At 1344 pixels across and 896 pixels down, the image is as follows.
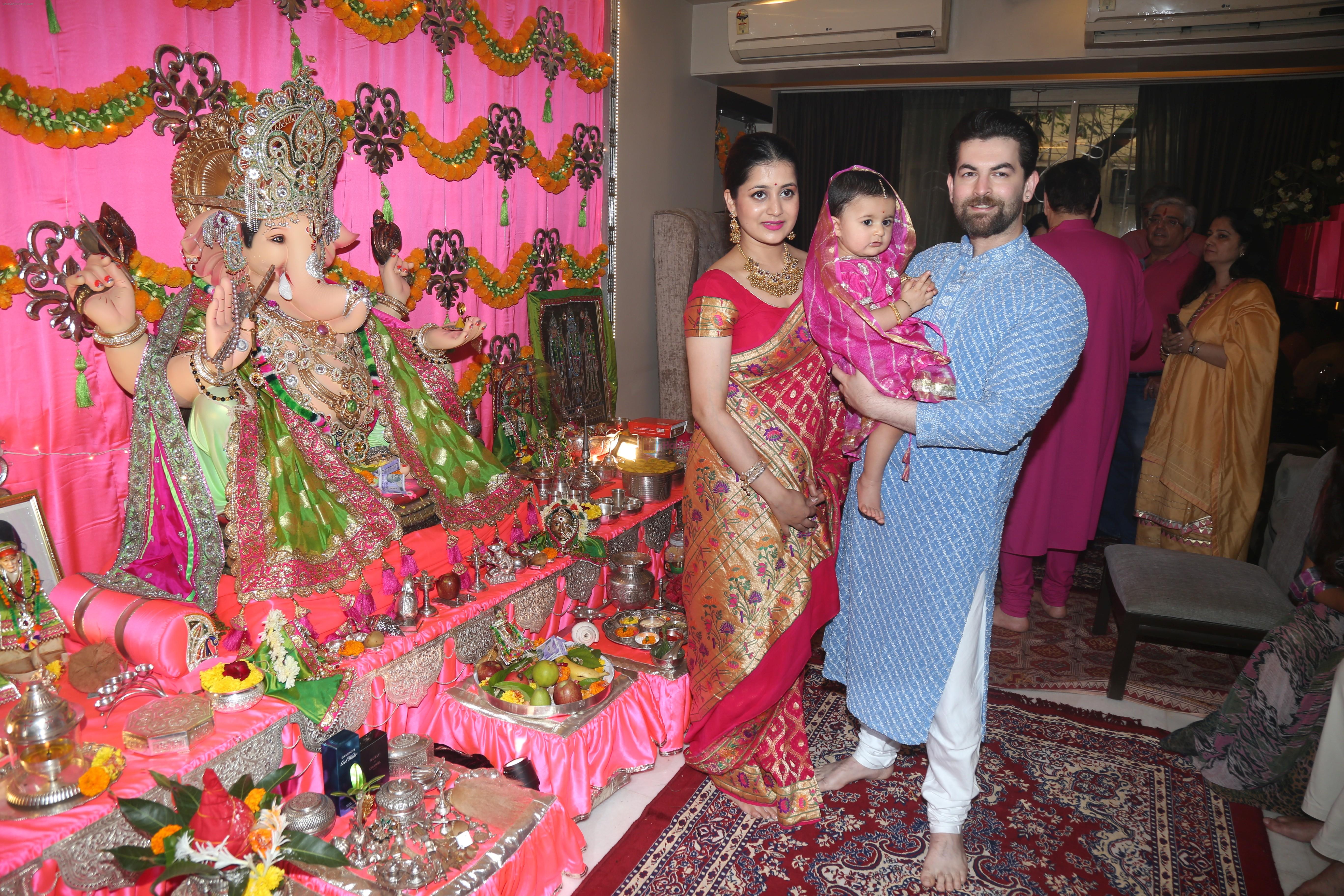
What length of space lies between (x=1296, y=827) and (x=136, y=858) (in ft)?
10.3

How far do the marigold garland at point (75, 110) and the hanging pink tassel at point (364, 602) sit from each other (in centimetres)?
136

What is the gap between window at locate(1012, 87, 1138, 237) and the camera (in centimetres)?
656

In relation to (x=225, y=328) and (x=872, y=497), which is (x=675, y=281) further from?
(x=225, y=328)

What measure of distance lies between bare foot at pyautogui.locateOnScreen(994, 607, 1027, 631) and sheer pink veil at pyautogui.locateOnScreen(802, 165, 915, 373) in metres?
2.37

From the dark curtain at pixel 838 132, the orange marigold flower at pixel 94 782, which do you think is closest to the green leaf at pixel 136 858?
the orange marigold flower at pixel 94 782

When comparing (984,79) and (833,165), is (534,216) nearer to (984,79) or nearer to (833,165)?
(833,165)

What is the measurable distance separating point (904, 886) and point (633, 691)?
0.97 metres

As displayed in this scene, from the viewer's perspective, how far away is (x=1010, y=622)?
13.1ft

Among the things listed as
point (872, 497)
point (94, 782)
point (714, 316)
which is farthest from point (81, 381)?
point (872, 497)

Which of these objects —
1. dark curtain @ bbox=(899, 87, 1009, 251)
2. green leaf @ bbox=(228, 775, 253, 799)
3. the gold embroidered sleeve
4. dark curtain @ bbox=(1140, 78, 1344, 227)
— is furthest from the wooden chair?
dark curtain @ bbox=(899, 87, 1009, 251)

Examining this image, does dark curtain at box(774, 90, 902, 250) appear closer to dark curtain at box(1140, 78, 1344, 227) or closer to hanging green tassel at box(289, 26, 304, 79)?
dark curtain at box(1140, 78, 1344, 227)

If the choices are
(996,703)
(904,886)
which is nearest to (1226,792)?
(996,703)

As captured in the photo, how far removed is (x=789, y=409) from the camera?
91.6 inches

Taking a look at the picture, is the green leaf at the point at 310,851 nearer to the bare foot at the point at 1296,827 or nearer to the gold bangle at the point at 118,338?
the gold bangle at the point at 118,338
